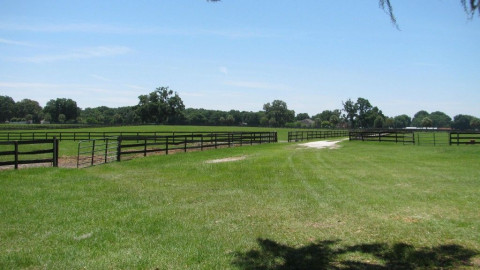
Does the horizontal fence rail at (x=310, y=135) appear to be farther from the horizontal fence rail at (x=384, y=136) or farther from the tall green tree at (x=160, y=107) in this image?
the tall green tree at (x=160, y=107)

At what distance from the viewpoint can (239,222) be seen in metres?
6.89

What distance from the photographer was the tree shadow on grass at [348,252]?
15.8 feet

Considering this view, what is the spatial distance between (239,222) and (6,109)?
665 feet

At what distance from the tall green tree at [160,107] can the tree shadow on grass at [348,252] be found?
134084 mm

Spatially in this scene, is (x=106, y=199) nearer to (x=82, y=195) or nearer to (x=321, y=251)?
(x=82, y=195)

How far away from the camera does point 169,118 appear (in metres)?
143

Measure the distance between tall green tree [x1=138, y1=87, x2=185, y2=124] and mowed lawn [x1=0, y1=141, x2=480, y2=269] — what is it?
415 feet

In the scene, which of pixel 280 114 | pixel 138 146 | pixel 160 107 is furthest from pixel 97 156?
pixel 280 114

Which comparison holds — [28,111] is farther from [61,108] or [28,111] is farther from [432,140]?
[432,140]

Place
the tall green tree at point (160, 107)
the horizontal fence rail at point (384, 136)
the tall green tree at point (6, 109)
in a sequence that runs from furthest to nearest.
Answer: the tall green tree at point (6, 109) < the tall green tree at point (160, 107) < the horizontal fence rail at point (384, 136)

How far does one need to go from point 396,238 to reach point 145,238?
390cm

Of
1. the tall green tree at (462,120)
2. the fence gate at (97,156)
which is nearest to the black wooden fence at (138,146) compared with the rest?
the fence gate at (97,156)

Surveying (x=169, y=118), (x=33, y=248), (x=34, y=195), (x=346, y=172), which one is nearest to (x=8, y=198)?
(x=34, y=195)

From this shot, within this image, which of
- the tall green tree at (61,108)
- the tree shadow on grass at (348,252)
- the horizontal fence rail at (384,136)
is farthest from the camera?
the tall green tree at (61,108)
